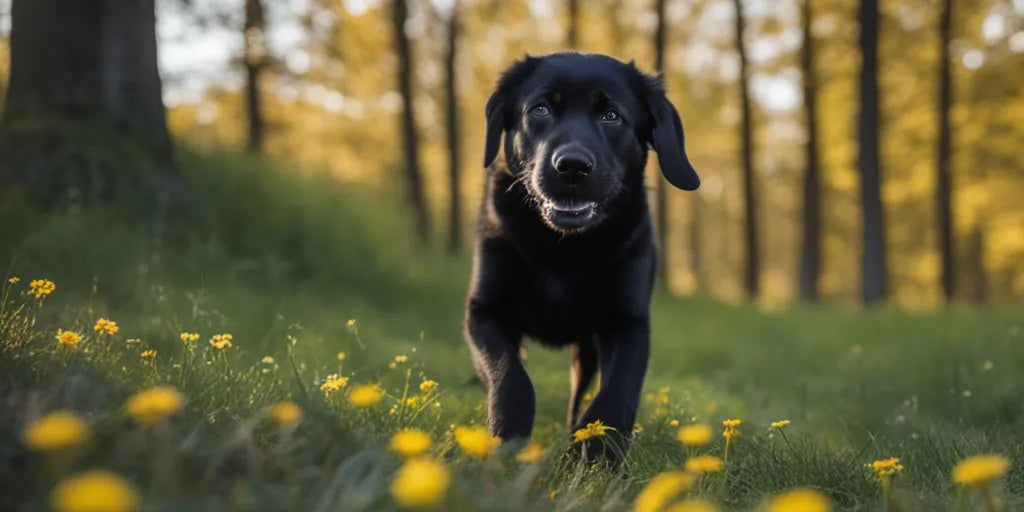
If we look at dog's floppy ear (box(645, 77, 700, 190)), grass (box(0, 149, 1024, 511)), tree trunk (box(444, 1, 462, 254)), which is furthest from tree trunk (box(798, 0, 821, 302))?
dog's floppy ear (box(645, 77, 700, 190))

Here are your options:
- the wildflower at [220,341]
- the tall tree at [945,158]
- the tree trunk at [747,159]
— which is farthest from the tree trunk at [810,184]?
the wildflower at [220,341]

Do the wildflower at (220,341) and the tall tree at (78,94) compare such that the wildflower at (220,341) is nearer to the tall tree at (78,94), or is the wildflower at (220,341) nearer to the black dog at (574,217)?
the black dog at (574,217)

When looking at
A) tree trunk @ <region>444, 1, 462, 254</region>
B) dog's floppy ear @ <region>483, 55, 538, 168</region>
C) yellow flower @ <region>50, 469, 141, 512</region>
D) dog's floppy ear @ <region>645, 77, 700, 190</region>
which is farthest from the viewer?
tree trunk @ <region>444, 1, 462, 254</region>

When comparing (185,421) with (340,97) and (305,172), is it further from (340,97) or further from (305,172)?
(340,97)

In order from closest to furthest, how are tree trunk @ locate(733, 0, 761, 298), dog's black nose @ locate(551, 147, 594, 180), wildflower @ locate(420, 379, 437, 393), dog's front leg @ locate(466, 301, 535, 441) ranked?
wildflower @ locate(420, 379, 437, 393) < dog's front leg @ locate(466, 301, 535, 441) < dog's black nose @ locate(551, 147, 594, 180) < tree trunk @ locate(733, 0, 761, 298)

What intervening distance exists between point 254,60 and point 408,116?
255 cm

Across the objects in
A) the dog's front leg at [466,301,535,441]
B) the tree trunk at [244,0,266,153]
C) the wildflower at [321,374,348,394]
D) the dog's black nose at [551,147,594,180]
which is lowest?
the dog's front leg at [466,301,535,441]

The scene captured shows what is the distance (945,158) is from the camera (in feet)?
46.6

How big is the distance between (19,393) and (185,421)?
0.36 m

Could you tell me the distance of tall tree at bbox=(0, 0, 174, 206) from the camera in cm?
533

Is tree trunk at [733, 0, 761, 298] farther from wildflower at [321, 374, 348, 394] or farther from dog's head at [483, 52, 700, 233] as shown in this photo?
wildflower at [321, 374, 348, 394]

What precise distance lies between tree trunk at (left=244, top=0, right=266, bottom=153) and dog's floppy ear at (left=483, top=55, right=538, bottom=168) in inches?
356

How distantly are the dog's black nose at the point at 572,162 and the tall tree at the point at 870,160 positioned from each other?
1035 cm

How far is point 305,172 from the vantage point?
7.87 meters
